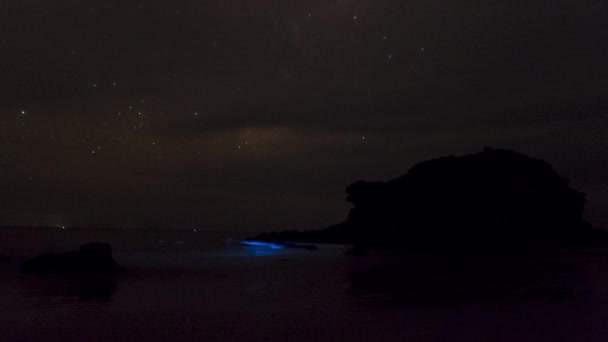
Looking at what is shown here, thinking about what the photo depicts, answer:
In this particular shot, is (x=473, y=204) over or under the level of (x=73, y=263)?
over

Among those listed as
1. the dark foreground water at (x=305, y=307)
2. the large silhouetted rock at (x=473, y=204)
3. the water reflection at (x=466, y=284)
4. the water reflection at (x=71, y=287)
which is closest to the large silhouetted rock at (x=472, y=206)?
the large silhouetted rock at (x=473, y=204)

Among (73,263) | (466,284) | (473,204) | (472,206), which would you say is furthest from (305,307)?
(473,204)

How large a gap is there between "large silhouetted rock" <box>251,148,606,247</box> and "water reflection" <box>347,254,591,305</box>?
95.7 feet

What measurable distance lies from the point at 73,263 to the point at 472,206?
1687 inches

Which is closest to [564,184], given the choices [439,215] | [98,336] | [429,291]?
[439,215]

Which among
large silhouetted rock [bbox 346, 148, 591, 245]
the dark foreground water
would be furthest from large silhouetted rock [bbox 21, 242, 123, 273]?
large silhouetted rock [bbox 346, 148, 591, 245]

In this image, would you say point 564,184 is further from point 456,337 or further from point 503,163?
point 456,337

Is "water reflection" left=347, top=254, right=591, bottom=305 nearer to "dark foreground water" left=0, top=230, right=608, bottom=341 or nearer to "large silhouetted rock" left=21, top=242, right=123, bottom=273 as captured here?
"dark foreground water" left=0, top=230, right=608, bottom=341

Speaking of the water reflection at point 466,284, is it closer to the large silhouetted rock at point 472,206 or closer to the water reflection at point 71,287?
the water reflection at point 71,287

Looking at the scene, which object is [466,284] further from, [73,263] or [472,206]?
[472,206]

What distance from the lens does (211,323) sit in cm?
1098

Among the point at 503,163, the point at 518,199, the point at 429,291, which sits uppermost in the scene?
the point at 503,163

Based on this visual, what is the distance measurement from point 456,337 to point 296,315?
138 inches

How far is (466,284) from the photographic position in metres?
18.5
